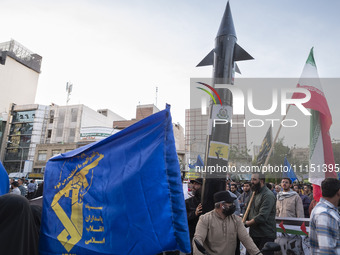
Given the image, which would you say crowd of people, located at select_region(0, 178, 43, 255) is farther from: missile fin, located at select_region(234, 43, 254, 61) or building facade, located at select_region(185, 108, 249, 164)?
building facade, located at select_region(185, 108, 249, 164)

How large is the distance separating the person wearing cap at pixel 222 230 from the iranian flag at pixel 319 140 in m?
2.93

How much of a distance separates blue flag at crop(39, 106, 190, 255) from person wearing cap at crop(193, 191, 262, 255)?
1.28 m

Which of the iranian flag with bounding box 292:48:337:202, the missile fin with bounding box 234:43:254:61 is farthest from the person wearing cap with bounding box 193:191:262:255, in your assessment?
the missile fin with bounding box 234:43:254:61

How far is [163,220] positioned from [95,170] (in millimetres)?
922

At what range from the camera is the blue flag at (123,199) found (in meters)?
2.42

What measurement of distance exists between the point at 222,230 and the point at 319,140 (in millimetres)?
3791

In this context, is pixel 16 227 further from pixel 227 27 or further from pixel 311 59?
pixel 311 59

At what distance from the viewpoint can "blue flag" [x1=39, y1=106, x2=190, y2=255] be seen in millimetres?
2424

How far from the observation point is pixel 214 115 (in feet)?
22.4

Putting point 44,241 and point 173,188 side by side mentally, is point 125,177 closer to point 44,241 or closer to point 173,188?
point 173,188

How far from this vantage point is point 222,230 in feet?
11.7

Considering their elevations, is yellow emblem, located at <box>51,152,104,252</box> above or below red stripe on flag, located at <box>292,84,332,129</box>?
below

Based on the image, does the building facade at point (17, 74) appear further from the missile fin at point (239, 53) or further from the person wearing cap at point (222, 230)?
the person wearing cap at point (222, 230)

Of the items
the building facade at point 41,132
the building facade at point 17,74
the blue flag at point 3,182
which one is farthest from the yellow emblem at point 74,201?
the building facade at point 17,74
